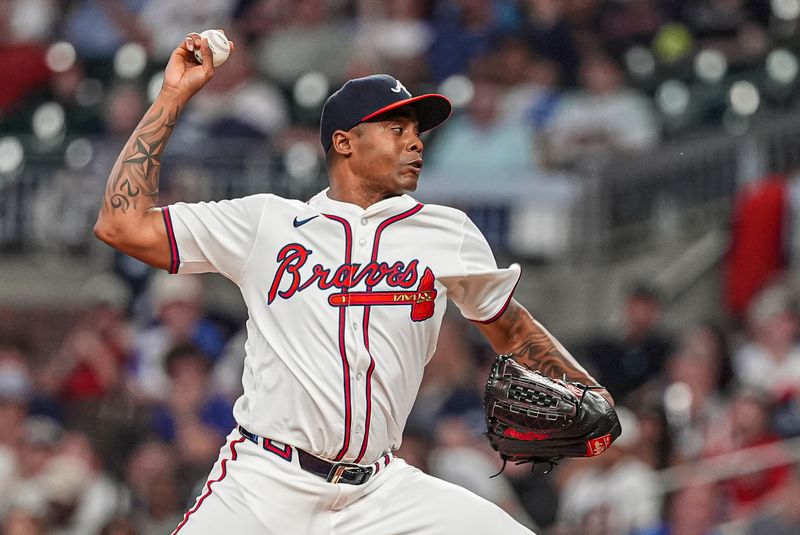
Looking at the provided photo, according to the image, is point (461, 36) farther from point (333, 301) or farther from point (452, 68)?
point (333, 301)

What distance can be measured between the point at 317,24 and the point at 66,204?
2.58 meters

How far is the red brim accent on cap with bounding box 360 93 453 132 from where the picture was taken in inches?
191

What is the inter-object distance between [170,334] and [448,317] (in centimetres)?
184

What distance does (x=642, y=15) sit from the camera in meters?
12.5

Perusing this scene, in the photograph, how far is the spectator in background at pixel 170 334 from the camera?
1012 cm

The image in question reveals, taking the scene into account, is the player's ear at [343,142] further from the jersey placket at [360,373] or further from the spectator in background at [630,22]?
the spectator in background at [630,22]

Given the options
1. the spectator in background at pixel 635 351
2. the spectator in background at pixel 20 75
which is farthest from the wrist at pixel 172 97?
the spectator in background at pixel 20 75

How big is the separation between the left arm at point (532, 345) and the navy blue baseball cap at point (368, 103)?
681mm

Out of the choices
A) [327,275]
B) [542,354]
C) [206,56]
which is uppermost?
[206,56]

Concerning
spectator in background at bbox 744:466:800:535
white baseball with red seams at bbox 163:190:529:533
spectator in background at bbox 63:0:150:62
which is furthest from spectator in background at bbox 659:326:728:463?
spectator in background at bbox 63:0:150:62

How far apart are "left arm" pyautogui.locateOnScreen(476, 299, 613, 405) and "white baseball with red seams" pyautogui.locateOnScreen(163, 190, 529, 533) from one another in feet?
0.45

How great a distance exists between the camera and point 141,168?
15.7 feet

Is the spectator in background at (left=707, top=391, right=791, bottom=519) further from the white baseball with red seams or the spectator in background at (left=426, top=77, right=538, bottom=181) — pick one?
the white baseball with red seams

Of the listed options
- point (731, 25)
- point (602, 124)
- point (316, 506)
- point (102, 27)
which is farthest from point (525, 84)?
point (316, 506)
